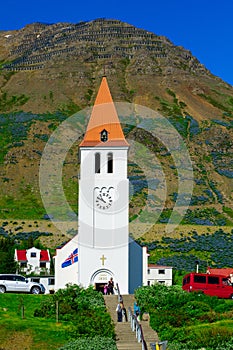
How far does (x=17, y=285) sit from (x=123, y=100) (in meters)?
117

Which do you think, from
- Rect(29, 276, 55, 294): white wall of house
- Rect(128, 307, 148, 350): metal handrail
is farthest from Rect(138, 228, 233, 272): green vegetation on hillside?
Rect(128, 307, 148, 350): metal handrail

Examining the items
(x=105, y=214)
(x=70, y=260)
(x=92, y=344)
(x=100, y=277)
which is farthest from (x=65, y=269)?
(x=92, y=344)

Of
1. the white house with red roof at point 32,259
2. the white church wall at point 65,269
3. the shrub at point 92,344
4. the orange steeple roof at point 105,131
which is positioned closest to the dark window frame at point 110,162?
the orange steeple roof at point 105,131

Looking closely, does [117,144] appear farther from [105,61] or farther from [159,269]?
[105,61]

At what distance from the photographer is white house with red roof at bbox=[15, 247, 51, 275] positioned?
261 ft

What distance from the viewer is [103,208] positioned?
4903cm

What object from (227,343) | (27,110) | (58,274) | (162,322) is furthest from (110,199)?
(27,110)

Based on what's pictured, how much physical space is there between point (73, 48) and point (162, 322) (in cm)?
17034

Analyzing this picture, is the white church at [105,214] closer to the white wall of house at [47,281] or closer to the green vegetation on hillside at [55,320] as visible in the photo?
the white wall of house at [47,281]

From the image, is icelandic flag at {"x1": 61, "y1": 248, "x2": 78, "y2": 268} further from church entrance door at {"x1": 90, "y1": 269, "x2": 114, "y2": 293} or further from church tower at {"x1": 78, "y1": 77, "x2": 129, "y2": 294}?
church entrance door at {"x1": 90, "y1": 269, "x2": 114, "y2": 293}

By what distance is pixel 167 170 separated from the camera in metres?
125

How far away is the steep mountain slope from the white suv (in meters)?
58.7

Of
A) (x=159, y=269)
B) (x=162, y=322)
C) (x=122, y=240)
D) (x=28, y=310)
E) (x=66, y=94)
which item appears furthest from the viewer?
(x=66, y=94)

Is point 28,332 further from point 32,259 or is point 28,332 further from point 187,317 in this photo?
point 32,259
